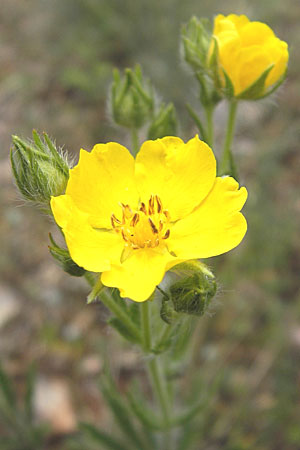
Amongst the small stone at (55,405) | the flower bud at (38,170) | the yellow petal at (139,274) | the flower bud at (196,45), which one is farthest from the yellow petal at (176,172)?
the small stone at (55,405)

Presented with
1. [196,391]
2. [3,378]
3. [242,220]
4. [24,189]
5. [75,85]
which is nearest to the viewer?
[242,220]

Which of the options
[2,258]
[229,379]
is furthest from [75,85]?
[229,379]

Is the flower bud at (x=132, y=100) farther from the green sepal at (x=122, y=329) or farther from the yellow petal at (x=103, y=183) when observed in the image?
the green sepal at (x=122, y=329)

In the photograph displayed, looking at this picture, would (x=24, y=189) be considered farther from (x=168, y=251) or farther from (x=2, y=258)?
(x=2, y=258)

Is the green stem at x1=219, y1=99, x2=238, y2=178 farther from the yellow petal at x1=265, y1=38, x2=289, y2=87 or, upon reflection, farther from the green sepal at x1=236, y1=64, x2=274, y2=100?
the yellow petal at x1=265, y1=38, x2=289, y2=87

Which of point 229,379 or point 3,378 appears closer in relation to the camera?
point 3,378

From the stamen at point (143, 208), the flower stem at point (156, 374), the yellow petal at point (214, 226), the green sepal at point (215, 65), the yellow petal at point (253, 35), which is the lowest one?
the flower stem at point (156, 374)

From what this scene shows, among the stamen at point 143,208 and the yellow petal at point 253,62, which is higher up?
the yellow petal at point 253,62
